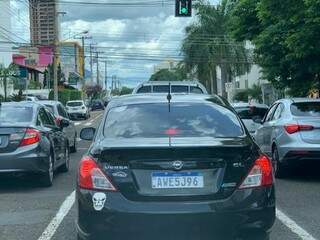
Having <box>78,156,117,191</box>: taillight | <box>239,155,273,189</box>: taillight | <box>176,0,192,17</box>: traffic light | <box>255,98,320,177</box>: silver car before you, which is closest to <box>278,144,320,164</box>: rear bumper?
<box>255,98,320,177</box>: silver car

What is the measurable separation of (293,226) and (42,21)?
62387 mm

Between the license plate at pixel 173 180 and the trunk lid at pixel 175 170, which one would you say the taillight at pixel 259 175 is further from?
the license plate at pixel 173 180

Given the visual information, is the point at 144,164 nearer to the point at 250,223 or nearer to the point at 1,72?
the point at 250,223

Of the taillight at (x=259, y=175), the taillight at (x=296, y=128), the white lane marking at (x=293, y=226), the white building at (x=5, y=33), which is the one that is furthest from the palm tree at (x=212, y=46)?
the taillight at (x=259, y=175)

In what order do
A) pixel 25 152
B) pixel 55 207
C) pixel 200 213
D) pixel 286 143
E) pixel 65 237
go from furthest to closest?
1. pixel 286 143
2. pixel 25 152
3. pixel 55 207
4. pixel 65 237
5. pixel 200 213

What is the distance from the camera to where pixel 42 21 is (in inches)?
2662

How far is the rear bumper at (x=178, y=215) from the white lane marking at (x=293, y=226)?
189cm

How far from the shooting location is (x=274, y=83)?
76.3 feet

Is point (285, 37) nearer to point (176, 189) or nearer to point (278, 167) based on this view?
point (278, 167)

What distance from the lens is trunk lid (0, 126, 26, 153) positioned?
34.6 ft

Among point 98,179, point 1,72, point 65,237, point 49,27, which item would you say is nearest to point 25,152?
point 65,237

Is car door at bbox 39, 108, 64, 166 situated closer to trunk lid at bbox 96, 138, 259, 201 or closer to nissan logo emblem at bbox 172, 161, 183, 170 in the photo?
trunk lid at bbox 96, 138, 259, 201

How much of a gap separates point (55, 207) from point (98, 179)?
3.82m

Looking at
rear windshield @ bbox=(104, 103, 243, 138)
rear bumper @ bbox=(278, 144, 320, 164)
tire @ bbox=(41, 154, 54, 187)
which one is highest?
rear windshield @ bbox=(104, 103, 243, 138)
